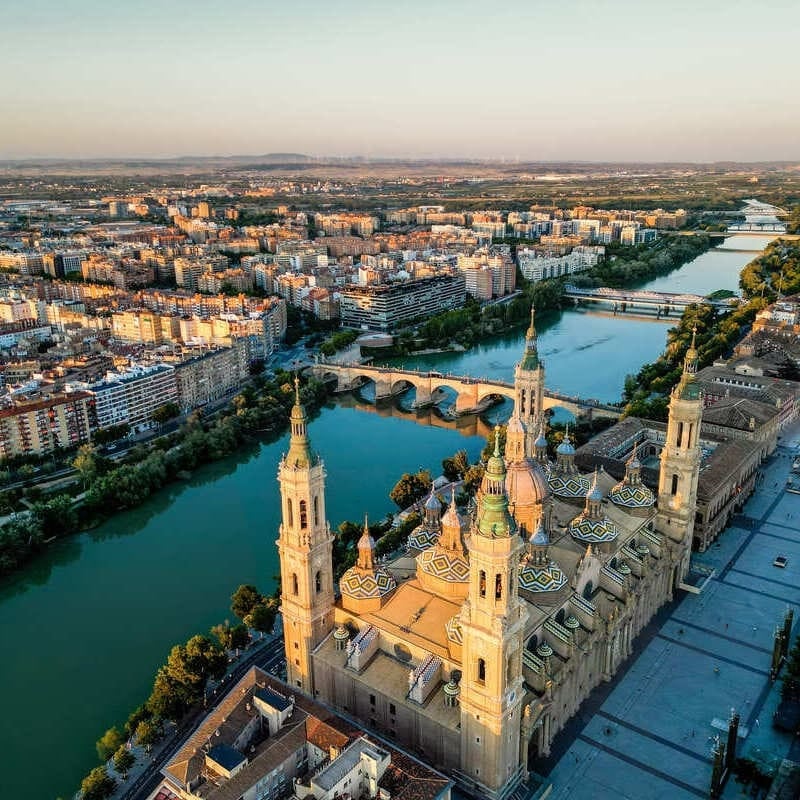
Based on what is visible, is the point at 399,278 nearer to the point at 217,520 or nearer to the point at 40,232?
the point at 217,520

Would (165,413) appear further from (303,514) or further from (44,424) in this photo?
(303,514)

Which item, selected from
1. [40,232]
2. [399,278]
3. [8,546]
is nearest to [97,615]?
[8,546]

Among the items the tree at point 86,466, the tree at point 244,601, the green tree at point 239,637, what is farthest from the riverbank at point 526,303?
the green tree at point 239,637

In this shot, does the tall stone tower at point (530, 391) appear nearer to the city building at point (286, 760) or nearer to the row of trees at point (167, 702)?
the row of trees at point (167, 702)

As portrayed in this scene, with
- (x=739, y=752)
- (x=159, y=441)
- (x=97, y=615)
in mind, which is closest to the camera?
(x=739, y=752)

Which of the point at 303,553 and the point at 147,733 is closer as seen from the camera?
the point at 303,553

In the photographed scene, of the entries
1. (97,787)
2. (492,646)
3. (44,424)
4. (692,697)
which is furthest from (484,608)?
(44,424)
